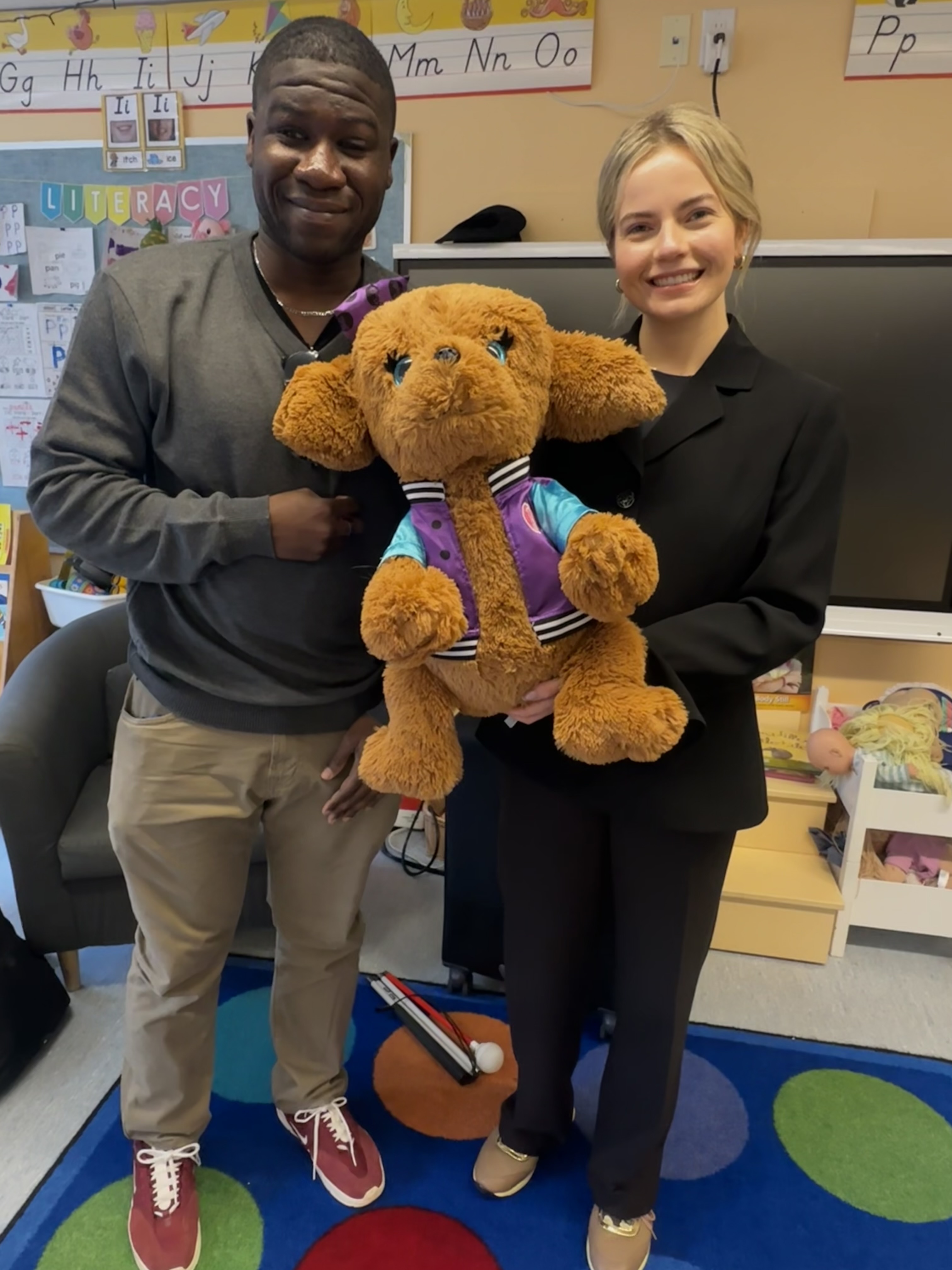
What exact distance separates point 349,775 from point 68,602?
1.68 meters

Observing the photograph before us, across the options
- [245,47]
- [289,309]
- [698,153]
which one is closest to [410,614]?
[289,309]

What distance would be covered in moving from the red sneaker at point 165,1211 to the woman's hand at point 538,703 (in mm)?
863

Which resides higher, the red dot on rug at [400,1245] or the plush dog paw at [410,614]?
the plush dog paw at [410,614]

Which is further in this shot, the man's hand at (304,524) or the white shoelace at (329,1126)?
the white shoelace at (329,1126)

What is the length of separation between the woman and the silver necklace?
0.32m

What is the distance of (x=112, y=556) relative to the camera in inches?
37.1

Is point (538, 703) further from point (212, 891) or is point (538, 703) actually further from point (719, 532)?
point (212, 891)

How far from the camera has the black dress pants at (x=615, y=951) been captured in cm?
100

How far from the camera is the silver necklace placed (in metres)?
0.99

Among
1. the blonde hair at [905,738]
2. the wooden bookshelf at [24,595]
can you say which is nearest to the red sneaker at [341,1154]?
the blonde hair at [905,738]

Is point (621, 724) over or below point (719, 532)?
below

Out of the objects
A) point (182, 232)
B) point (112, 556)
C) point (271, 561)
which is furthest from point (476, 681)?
point (182, 232)

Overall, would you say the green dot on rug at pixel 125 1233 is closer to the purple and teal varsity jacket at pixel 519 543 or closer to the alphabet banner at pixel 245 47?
the purple and teal varsity jacket at pixel 519 543

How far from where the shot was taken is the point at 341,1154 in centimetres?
126
